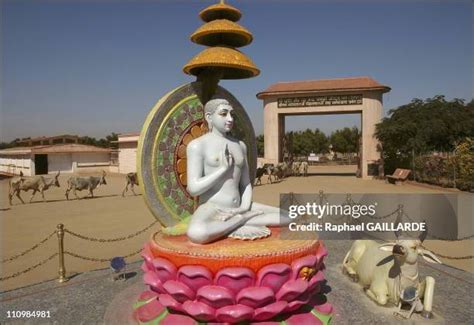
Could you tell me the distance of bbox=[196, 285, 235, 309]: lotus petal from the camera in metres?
3.61

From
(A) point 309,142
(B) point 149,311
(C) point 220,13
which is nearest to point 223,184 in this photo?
(B) point 149,311

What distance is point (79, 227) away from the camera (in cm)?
1009

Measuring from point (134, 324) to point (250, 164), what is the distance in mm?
2767

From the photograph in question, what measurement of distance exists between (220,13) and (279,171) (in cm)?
1761

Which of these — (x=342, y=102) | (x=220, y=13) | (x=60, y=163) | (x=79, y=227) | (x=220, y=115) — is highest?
(x=342, y=102)

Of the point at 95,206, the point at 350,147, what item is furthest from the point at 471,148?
the point at 350,147

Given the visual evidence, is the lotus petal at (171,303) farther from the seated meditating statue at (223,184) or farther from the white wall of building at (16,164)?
the white wall of building at (16,164)

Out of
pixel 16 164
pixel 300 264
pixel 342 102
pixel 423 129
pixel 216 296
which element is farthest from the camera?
pixel 16 164

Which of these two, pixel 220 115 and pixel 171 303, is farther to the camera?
pixel 220 115

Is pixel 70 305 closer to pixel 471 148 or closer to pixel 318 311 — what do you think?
pixel 318 311

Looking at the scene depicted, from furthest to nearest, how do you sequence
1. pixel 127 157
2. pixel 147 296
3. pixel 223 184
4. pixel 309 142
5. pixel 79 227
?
pixel 309 142
pixel 127 157
pixel 79 227
pixel 147 296
pixel 223 184

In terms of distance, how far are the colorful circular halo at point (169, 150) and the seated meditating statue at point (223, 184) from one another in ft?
1.47

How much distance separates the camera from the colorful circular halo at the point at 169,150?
4.65 metres

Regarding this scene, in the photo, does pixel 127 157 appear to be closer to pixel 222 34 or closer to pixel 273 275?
pixel 222 34
